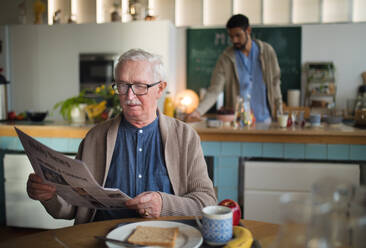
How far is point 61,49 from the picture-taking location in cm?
501

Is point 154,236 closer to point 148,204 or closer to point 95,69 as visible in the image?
point 148,204

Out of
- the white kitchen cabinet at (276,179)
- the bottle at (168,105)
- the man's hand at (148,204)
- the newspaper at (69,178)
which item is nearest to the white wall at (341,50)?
the bottle at (168,105)

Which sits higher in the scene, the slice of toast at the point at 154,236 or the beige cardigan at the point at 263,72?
the beige cardigan at the point at 263,72

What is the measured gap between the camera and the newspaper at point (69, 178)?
1.04 m

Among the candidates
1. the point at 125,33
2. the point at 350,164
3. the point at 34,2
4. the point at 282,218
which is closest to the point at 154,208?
the point at 282,218

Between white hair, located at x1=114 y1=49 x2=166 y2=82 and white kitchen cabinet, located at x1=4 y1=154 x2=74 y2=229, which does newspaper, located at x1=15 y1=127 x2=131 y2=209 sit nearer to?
white hair, located at x1=114 y1=49 x2=166 y2=82

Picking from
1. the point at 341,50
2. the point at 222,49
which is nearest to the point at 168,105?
the point at 222,49

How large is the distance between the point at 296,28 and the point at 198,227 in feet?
15.2

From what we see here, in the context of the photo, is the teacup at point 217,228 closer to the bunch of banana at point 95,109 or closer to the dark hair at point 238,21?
the bunch of banana at point 95,109

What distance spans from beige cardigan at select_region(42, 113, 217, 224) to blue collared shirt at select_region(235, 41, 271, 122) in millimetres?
2009

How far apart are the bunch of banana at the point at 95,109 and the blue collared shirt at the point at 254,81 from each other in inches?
53.0

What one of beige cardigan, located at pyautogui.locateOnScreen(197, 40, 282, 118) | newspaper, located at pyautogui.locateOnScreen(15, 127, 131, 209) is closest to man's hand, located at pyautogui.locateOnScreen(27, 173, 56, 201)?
newspaper, located at pyautogui.locateOnScreen(15, 127, 131, 209)

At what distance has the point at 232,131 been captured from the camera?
2.53m

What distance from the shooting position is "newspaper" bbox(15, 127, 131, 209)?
3.42 ft
